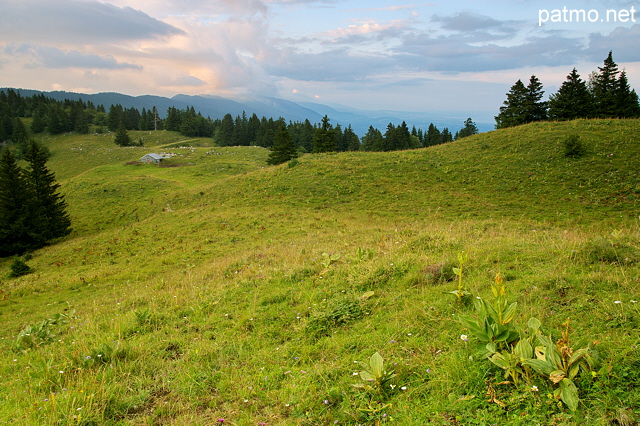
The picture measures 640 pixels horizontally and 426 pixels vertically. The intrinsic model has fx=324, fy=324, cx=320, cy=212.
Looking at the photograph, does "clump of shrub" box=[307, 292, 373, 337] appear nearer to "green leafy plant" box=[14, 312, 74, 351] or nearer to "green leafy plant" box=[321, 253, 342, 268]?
"green leafy plant" box=[321, 253, 342, 268]

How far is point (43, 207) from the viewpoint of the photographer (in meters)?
30.2

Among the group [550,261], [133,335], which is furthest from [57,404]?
[550,261]

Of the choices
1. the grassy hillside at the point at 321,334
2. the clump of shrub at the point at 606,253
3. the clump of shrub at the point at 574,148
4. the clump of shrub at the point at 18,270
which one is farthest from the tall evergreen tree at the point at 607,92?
the clump of shrub at the point at 18,270

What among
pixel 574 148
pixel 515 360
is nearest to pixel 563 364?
pixel 515 360

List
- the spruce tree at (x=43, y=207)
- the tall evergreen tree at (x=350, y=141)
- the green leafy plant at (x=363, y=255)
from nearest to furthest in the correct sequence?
the green leafy plant at (x=363, y=255)
the spruce tree at (x=43, y=207)
the tall evergreen tree at (x=350, y=141)

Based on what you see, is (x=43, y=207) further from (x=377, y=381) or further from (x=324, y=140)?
(x=324, y=140)

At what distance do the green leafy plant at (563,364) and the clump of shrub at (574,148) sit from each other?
27.5m

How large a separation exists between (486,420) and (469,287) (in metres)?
2.99

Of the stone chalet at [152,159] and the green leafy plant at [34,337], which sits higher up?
the stone chalet at [152,159]

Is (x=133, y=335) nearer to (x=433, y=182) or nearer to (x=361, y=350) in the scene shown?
(x=361, y=350)

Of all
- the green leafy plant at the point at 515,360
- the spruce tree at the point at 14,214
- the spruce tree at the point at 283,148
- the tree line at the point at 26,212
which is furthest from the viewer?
the spruce tree at the point at 283,148

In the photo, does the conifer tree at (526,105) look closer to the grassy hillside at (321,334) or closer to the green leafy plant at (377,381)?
the grassy hillside at (321,334)

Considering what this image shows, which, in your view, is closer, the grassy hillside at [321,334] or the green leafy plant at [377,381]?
the grassy hillside at [321,334]

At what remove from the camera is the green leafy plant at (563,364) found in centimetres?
288
